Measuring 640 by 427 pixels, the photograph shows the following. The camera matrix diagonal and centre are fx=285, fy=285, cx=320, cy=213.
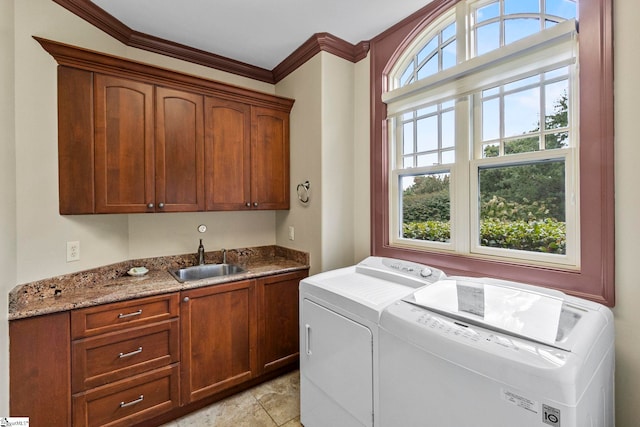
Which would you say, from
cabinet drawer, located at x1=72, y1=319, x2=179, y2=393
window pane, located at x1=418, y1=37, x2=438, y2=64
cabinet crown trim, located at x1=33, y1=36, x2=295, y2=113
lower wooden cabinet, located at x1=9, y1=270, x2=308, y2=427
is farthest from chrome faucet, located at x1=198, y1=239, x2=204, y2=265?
window pane, located at x1=418, y1=37, x2=438, y2=64

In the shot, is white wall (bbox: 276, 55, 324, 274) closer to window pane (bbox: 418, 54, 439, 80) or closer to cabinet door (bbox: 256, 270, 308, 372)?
cabinet door (bbox: 256, 270, 308, 372)

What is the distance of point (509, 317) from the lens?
1.11 metres

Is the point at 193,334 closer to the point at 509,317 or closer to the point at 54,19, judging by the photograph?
the point at 509,317

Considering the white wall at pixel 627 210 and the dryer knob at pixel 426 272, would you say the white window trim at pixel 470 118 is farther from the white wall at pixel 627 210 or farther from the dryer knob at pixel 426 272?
the dryer knob at pixel 426 272

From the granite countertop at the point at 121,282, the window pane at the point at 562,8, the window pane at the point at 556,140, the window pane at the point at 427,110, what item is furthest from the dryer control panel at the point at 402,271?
the window pane at the point at 562,8

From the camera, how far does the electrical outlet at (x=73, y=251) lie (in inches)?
72.1

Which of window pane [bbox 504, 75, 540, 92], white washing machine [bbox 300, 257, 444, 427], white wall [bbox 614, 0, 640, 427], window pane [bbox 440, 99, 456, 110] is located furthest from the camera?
window pane [bbox 440, 99, 456, 110]

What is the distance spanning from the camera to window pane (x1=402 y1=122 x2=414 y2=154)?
2.19 metres

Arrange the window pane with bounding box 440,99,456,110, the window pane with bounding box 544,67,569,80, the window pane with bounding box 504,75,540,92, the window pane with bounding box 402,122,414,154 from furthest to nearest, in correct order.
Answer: the window pane with bounding box 402,122,414,154
the window pane with bounding box 440,99,456,110
the window pane with bounding box 504,75,540,92
the window pane with bounding box 544,67,569,80

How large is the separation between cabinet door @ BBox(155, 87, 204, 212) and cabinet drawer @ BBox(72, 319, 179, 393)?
0.84 meters

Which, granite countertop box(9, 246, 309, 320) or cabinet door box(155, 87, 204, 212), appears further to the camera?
cabinet door box(155, 87, 204, 212)

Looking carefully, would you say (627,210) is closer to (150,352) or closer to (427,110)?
(427,110)

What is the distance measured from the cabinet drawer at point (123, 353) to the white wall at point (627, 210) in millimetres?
2346

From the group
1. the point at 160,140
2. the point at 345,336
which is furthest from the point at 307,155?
the point at 345,336
